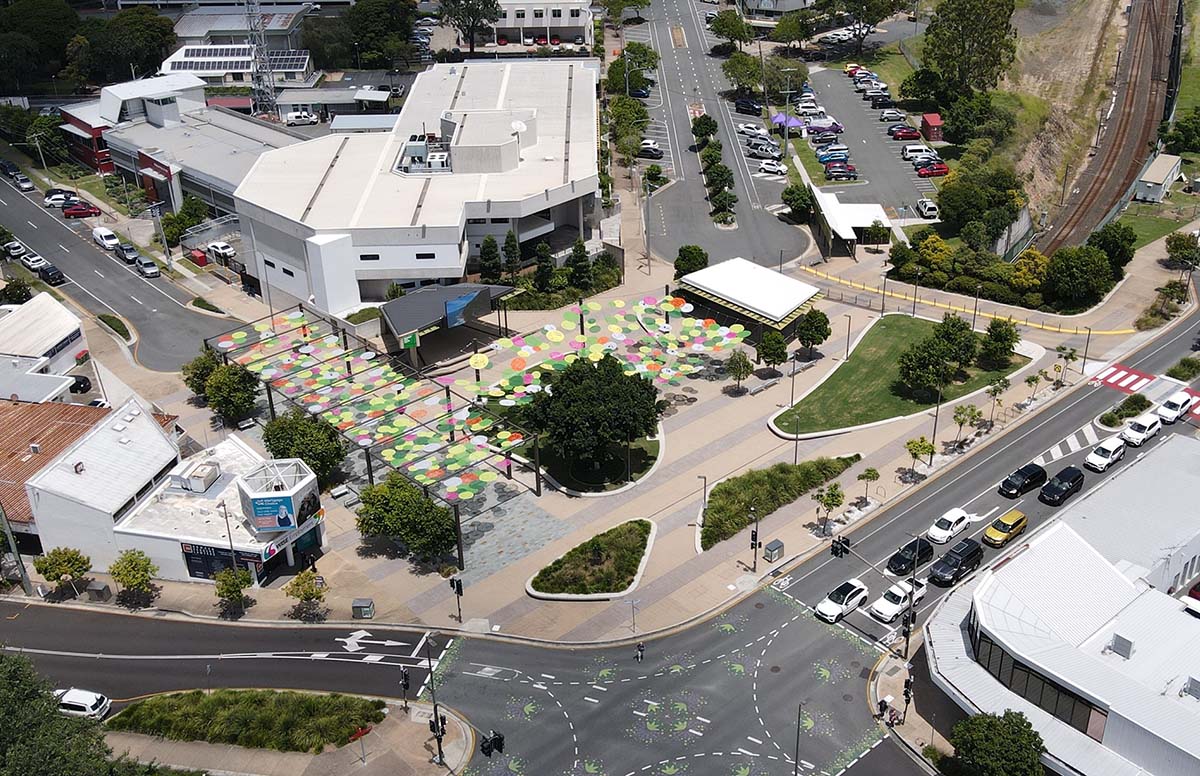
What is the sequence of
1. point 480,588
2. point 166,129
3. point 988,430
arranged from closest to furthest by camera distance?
point 480,588 → point 988,430 → point 166,129

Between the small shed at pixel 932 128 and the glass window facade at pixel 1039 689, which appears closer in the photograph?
the glass window facade at pixel 1039 689

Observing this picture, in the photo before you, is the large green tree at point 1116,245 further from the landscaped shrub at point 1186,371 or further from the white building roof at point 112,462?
the white building roof at point 112,462

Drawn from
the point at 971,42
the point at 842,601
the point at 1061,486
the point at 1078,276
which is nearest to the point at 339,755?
the point at 842,601

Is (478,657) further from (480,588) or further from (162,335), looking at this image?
(162,335)

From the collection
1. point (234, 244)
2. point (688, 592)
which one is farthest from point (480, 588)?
point (234, 244)

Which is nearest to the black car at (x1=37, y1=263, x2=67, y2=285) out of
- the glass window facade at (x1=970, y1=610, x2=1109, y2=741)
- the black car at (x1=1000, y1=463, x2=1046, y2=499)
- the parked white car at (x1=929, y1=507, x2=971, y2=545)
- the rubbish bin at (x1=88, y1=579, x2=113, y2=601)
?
the rubbish bin at (x1=88, y1=579, x2=113, y2=601)

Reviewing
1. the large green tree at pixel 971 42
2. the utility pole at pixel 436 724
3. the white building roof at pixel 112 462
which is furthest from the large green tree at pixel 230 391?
the large green tree at pixel 971 42
